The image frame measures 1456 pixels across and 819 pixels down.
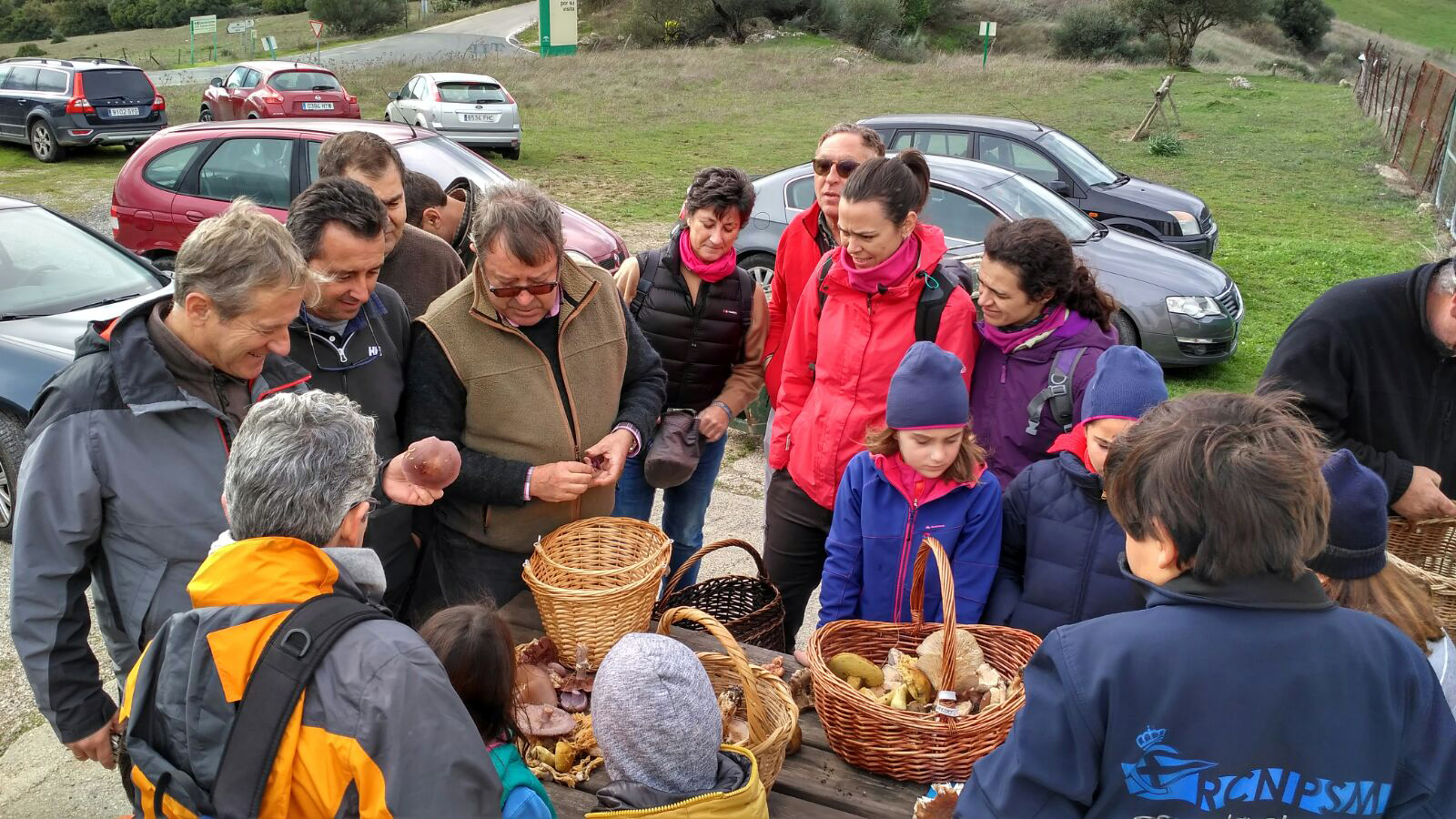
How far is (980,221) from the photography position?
8180mm

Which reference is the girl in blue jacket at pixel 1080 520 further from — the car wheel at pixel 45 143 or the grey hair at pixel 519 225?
the car wheel at pixel 45 143

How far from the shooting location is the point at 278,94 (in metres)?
19.5

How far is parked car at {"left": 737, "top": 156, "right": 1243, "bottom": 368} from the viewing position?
774cm

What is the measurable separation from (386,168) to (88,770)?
2.40m

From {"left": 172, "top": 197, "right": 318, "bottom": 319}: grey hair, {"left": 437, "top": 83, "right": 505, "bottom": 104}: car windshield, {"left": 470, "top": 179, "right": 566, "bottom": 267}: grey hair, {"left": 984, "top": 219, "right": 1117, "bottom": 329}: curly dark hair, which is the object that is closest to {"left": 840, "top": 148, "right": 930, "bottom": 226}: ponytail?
{"left": 984, "top": 219, "right": 1117, "bottom": 329}: curly dark hair

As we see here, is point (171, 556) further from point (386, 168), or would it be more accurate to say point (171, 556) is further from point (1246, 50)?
point (1246, 50)

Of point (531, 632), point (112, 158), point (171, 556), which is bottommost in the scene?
point (112, 158)

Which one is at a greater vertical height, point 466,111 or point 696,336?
point 696,336

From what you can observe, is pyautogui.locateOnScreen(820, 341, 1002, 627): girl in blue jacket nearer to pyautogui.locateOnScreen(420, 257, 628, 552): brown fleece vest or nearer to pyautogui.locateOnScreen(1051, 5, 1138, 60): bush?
pyautogui.locateOnScreen(420, 257, 628, 552): brown fleece vest

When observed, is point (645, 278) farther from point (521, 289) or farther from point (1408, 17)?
point (1408, 17)

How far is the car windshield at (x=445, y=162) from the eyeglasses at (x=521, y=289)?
21.0ft

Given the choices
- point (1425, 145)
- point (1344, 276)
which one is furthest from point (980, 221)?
point (1425, 145)

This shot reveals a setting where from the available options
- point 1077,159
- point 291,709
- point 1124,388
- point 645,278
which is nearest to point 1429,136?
point 1077,159

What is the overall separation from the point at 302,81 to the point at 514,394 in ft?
66.0
